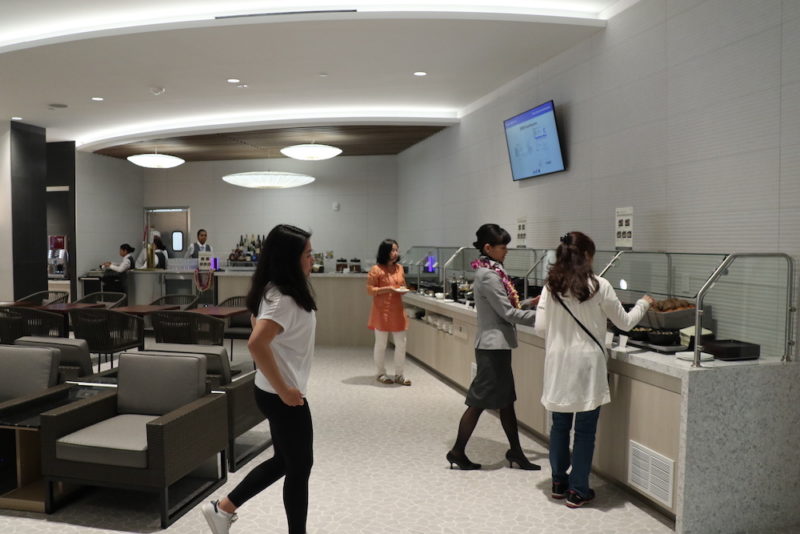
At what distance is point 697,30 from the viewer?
13.1ft

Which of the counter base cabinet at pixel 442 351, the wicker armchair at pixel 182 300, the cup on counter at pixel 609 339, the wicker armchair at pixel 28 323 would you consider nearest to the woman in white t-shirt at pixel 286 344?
the cup on counter at pixel 609 339

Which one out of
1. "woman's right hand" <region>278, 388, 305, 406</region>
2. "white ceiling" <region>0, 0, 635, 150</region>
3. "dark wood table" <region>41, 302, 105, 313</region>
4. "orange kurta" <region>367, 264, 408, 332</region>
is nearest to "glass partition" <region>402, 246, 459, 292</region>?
"orange kurta" <region>367, 264, 408, 332</region>

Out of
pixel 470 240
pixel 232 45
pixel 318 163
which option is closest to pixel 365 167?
pixel 318 163

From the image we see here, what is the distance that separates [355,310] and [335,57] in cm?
413

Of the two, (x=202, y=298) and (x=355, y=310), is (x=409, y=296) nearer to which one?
(x=355, y=310)

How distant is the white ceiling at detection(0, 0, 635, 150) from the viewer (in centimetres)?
507

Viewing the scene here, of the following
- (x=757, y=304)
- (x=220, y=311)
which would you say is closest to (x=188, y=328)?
(x=220, y=311)

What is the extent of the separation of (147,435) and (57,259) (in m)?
9.77

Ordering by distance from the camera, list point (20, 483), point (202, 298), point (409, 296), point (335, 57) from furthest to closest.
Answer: point (202, 298) → point (409, 296) → point (335, 57) → point (20, 483)

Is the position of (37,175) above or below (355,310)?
above

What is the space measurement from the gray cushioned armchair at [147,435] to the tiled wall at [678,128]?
3288 millimetres

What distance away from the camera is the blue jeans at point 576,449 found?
3375mm

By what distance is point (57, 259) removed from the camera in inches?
448

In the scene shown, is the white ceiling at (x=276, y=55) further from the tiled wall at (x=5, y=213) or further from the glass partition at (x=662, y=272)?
the glass partition at (x=662, y=272)
